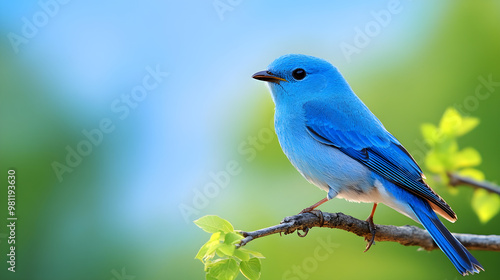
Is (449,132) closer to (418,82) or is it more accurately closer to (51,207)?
(418,82)

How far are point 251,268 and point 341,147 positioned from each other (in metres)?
1.45

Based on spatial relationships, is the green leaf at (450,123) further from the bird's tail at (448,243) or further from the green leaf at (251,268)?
the green leaf at (251,268)

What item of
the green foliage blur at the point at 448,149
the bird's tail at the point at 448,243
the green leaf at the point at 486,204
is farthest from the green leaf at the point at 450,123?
the bird's tail at the point at 448,243

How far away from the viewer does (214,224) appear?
2102mm

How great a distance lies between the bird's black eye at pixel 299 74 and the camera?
11.7 ft

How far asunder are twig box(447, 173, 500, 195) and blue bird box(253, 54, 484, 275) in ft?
0.93

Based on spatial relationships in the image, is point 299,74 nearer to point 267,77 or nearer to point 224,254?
point 267,77

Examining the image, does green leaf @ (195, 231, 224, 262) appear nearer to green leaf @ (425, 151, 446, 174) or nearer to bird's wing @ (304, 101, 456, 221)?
bird's wing @ (304, 101, 456, 221)

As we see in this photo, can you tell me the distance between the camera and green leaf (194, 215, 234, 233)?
2090 mm

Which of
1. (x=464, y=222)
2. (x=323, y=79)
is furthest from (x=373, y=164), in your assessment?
(x=464, y=222)

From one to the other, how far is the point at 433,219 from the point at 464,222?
3.08 metres

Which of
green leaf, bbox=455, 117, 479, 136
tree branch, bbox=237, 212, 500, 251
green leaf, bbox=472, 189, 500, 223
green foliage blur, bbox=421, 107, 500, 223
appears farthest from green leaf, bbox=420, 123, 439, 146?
tree branch, bbox=237, 212, 500, 251

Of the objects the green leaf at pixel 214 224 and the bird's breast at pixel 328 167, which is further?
the bird's breast at pixel 328 167

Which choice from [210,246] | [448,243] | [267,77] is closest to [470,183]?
[448,243]
